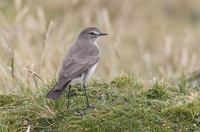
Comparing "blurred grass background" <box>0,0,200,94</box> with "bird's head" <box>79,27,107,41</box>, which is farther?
"blurred grass background" <box>0,0,200,94</box>

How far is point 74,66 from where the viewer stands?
25.1ft

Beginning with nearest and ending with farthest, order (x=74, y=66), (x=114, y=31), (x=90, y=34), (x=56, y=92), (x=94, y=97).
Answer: (x=56, y=92), (x=74, y=66), (x=94, y=97), (x=90, y=34), (x=114, y=31)

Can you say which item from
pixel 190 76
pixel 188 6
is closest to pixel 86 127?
pixel 190 76

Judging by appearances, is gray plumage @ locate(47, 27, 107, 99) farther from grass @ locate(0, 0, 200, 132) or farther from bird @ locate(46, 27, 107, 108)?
grass @ locate(0, 0, 200, 132)

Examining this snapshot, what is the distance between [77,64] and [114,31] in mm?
7529

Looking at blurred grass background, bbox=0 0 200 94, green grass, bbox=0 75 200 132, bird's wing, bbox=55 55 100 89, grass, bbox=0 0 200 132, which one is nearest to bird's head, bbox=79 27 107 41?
grass, bbox=0 0 200 132

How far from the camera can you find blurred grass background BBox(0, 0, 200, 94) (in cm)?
1112

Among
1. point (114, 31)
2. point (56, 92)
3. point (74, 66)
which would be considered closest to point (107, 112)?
point (56, 92)

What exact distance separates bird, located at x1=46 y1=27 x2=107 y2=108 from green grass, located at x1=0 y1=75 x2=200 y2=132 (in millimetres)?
194

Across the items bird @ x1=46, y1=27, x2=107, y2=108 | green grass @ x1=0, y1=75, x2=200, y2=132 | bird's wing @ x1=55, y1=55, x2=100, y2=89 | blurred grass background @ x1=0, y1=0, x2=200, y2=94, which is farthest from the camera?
blurred grass background @ x1=0, y1=0, x2=200, y2=94

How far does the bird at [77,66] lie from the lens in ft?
24.1

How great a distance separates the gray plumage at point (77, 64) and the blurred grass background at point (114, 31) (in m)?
1.71

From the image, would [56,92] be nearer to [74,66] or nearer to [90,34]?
[74,66]

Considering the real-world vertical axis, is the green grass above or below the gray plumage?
below
